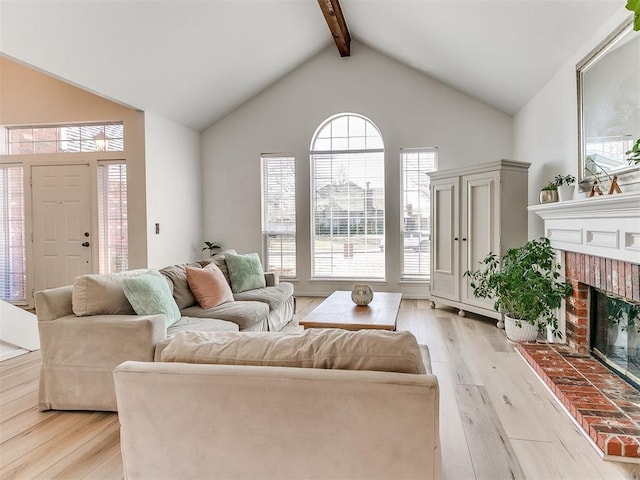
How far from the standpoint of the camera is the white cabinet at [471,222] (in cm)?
437

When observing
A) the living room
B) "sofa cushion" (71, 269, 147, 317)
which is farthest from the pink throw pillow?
the living room

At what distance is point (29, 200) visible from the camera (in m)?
5.20

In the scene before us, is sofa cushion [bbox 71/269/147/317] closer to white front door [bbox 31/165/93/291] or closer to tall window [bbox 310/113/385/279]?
white front door [bbox 31/165/93/291]

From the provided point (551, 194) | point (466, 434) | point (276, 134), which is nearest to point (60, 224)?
point (276, 134)

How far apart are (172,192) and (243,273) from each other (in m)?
2.12

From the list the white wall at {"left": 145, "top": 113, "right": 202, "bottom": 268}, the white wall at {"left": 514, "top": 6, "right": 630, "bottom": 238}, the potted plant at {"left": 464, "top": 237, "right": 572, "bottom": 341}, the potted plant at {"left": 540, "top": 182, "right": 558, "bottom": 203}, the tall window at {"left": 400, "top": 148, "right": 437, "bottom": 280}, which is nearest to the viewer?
the white wall at {"left": 514, "top": 6, "right": 630, "bottom": 238}

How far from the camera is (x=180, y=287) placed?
10.9ft

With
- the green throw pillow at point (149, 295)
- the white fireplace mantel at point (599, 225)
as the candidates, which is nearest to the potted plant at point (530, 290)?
the white fireplace mantel at point (599, 225)

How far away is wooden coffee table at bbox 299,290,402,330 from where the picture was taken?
2762mm

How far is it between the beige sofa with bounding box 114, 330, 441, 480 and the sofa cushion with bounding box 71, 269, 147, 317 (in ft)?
4.47

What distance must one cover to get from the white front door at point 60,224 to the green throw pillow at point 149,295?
295 centimetres

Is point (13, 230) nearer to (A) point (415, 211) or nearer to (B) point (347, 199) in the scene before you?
(B) point (347, 199)

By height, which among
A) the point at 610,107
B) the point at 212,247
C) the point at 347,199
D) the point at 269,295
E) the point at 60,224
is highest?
the point at 610,107

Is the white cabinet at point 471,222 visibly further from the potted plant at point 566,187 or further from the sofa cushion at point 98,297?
the sofa cushion at point 98,297
